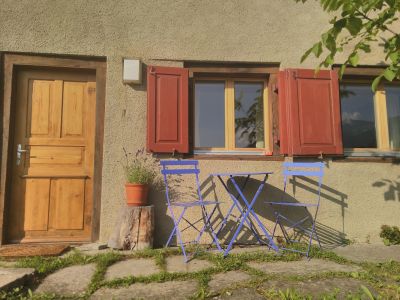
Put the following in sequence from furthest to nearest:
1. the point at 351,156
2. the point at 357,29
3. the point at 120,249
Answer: the point at 351,156
the point at 120,249
the point at 357,29

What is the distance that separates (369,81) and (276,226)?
97.4 inches

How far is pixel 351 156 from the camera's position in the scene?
177 inches

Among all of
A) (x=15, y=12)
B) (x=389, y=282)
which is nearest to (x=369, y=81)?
(x=389, y=282)

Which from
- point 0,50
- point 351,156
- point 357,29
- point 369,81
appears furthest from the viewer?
point 369,81

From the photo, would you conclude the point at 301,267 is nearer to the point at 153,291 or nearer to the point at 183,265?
the point at 183,265

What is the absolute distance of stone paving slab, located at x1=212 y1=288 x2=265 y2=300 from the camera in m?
2.39

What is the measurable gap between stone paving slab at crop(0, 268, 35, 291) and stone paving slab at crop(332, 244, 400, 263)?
9.99 ft

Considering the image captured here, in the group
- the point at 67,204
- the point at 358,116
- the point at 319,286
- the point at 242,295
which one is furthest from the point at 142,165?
the point at 358,116

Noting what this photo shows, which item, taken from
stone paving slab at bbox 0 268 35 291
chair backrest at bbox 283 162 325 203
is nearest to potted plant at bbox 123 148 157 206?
stone paving slab at bbox 0 268 35 291

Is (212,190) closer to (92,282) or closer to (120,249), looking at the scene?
(120,249)

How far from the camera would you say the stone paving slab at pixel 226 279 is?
2604mm

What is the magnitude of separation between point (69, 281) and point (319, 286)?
6.59 ft

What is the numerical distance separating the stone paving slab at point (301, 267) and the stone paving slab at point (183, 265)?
453 millimetres

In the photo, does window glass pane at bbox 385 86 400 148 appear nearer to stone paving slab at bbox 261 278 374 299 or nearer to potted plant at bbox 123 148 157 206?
stone paving slab at bbox 261 278 374 299
